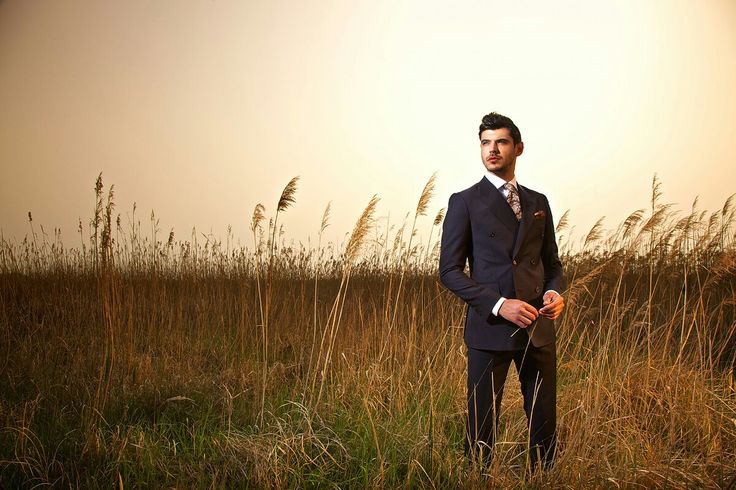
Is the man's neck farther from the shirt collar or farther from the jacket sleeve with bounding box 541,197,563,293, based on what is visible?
the jacket sleeve with bounding box 541,197,563,293

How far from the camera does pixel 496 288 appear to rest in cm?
192

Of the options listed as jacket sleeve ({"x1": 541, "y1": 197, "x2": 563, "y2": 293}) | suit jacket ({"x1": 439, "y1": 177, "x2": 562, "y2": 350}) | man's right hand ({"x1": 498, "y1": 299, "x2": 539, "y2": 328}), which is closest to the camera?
man's right hand ({"x1": 498, "y1": 299, "x2": 539, "y2": 328})

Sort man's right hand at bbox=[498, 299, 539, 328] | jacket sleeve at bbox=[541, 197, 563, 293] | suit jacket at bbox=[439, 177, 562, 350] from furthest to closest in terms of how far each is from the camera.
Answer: jacket sleeve at bbox=[541, 197, 563, 293], suit jacket at bbox=[439, 177, 562, 350], man's right hand at bbox=[498, 299, 539, 328]

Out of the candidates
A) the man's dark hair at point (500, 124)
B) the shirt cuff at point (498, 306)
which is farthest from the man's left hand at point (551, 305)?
the man's dark hair at point (500, 124)

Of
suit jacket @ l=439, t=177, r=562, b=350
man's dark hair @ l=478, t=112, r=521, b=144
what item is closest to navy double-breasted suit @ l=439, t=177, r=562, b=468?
suit jacket @ l=439, t=177, r=562, b=350

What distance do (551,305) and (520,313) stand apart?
0.45ft

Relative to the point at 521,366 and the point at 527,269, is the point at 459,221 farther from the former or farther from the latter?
the point at 521,366

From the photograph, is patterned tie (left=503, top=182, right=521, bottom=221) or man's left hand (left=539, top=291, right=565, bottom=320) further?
patterned tie (left=503, top=182, right=521, bottom=221)

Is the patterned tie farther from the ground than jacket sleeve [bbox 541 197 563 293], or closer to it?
farther from the ground

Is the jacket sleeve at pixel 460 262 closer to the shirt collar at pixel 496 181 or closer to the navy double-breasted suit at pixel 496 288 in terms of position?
the navy double-breasted suit at pixel 496 288

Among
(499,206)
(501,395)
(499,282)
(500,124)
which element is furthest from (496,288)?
(500,124)

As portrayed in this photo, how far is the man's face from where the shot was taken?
194cm

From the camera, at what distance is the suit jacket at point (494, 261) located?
74.4 inches

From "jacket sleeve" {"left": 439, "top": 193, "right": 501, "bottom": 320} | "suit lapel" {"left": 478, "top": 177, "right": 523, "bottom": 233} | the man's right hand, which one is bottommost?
the man's right hand
